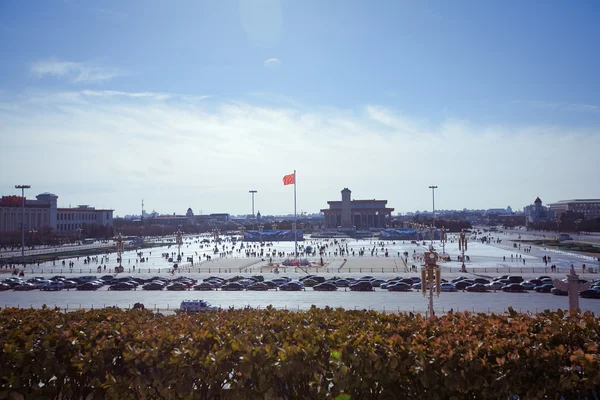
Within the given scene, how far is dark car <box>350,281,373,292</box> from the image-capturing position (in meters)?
26.5

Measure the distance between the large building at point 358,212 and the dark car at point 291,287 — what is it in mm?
79987

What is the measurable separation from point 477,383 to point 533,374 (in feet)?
2.99

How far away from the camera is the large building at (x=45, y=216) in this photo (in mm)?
80062

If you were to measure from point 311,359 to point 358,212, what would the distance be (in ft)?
338

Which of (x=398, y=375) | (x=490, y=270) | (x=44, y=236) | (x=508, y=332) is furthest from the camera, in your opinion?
(x=44, y=236)

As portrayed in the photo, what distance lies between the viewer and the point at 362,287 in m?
26.6

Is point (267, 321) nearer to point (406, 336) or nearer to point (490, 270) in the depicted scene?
point (406, 336)

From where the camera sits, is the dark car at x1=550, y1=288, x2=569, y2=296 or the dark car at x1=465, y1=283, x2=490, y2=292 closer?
the dark car at x1=550, y1=288, x2=569, y2=296

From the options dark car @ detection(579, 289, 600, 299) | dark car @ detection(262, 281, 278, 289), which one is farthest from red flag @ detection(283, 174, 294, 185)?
dark car @ detection(579, 289, 600, 299)

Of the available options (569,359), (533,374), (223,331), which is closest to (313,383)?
(223,331)

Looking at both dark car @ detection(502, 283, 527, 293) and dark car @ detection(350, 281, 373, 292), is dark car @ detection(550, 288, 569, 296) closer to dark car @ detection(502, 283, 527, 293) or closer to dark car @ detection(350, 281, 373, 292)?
dark car @ detection(502, 283, 527, 293)

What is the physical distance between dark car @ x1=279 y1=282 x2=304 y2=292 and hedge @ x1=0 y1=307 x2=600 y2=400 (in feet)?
63.7

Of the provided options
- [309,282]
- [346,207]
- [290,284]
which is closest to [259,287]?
[290,284]

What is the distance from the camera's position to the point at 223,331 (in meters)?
7.30
